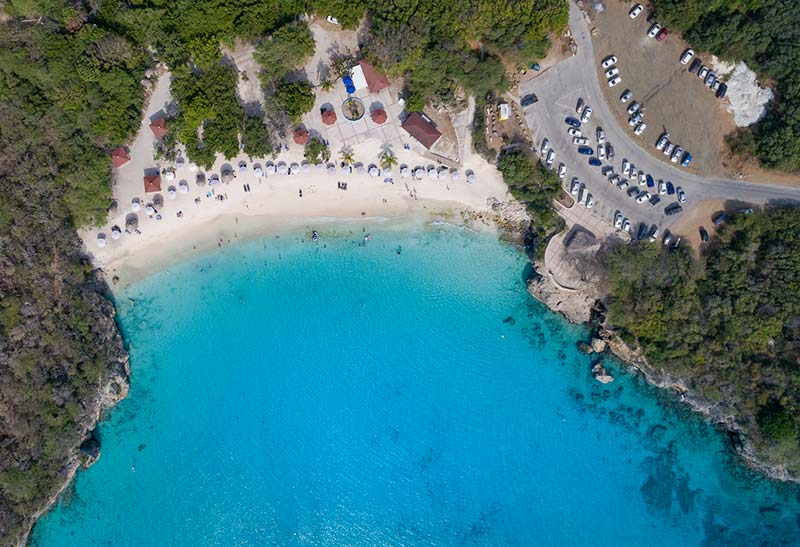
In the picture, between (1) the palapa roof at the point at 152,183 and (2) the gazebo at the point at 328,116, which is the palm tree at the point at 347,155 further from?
(1) the palapa roof at the point at 152,183

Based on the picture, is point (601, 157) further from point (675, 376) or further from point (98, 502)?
point (98, 502)

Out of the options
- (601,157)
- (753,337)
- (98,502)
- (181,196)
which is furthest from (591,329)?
(98,502)

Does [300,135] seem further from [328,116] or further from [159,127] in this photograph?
[159,127]

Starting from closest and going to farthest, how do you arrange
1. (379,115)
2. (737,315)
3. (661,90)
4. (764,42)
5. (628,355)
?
(764,42) < (737,315) < (379,115) < (661,90) < (628,355)

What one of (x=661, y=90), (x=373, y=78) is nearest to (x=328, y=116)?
(x=373, y=78)

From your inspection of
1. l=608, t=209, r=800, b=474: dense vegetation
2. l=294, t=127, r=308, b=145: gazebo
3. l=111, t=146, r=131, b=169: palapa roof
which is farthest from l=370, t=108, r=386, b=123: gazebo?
l=608, t=209, r=800, b=474: dense vegetation

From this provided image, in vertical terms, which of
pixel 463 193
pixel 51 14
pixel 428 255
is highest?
pixel 51 14
